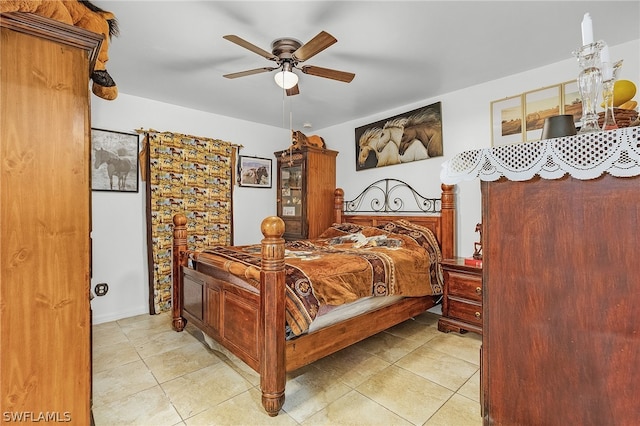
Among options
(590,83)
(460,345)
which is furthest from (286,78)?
(460,345)

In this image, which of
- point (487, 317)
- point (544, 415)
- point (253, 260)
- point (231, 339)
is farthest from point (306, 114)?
point (544, 415)

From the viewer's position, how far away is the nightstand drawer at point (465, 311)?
8.76 feet

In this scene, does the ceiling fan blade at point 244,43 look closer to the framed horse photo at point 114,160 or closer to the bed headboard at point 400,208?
the framed horse photo at point 114,160

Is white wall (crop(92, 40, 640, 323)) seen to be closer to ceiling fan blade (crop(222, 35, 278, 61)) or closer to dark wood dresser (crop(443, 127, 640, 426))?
ceiling fan blade (crop(222, 35, 278, 61))

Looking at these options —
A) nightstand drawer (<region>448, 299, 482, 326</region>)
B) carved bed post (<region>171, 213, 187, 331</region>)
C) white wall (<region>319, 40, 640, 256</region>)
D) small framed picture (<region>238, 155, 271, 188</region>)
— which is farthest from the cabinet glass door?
nightstand drawer (<region>448, 299, 482, 326</region>)

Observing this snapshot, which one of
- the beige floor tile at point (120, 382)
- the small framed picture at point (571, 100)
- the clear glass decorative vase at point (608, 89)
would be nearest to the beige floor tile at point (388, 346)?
the beige floor tile at point (120, 382)

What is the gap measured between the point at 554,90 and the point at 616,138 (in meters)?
2.48

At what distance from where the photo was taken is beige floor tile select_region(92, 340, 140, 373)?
2.26 metres

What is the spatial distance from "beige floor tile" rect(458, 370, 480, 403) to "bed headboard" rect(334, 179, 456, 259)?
137cm

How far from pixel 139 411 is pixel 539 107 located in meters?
3.91

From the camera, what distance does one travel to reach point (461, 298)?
2.76m

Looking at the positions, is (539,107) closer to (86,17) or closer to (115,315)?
(86,17)

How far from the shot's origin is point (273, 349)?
67.8 inches

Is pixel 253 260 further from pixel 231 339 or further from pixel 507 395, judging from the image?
pixel 507 395
